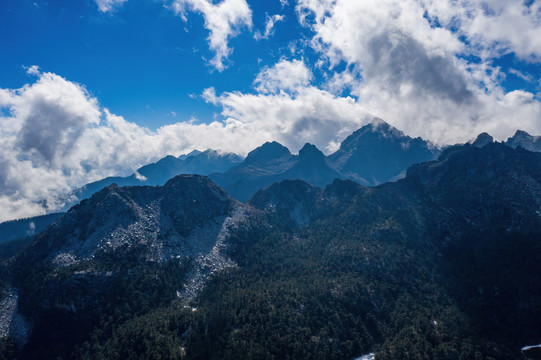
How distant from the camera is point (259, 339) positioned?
182250 millimetres

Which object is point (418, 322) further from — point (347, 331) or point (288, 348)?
point (288, 348)

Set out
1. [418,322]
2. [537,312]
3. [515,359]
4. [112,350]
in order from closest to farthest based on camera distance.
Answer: [515,359] → [112,350] → [537,312] → [418,322]

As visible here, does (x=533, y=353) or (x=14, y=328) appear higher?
(x=533, y=353)

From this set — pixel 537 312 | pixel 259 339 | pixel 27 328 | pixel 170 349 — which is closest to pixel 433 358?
pixel 537 312

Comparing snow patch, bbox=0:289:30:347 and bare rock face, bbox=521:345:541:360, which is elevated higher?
bare rock face, bbox=521:345:541:360

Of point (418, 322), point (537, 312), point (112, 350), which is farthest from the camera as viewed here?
point (418, 322)

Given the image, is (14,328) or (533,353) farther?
(14,328)

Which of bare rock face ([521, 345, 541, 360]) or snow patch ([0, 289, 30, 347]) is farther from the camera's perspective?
snow patch ([0, 289, 30, 347])

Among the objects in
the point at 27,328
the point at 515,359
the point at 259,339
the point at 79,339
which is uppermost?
the point at 27,328

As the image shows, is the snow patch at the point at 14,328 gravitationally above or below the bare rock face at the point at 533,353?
below

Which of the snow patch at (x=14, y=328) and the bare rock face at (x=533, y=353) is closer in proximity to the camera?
the bare rock face at (x=533, y=353)

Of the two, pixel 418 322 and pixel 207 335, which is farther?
pixel 418 322

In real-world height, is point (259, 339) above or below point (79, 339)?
below

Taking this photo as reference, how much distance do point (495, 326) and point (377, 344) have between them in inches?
3267
